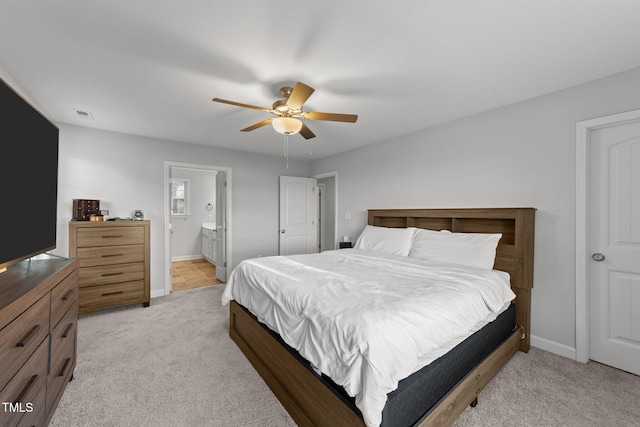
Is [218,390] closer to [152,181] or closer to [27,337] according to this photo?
[27,337]

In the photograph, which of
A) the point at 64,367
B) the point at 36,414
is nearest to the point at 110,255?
the point at 64,367

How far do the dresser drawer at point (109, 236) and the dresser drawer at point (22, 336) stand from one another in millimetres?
2235

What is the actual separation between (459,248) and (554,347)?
1.18 metres

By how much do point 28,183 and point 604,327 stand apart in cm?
429

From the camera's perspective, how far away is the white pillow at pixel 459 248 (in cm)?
251

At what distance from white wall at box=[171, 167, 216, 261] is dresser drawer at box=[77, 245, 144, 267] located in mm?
3324

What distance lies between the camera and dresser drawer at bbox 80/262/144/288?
3.18 meters

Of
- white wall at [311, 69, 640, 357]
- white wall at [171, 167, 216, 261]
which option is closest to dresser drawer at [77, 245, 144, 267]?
white wall at [171, 167, 216, 261]

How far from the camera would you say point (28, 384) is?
1.18 m

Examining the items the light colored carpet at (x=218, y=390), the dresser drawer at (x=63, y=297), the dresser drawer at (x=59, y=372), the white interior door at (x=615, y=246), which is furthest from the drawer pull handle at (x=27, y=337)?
the white interior door at (x=615, y=246)

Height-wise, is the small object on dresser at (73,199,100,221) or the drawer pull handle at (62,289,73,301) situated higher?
the small object on dresser at (73,199,100,221)

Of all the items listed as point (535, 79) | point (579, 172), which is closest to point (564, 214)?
point (579, 172)

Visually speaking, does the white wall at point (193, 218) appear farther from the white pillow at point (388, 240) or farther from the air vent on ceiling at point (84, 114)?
the white pillow at point (388, 240)

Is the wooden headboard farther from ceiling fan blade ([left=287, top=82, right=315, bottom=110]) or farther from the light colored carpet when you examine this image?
ceiling fan blade ([left=287, top=82, right=315, bottom=110])
